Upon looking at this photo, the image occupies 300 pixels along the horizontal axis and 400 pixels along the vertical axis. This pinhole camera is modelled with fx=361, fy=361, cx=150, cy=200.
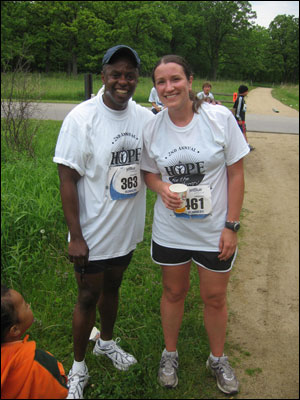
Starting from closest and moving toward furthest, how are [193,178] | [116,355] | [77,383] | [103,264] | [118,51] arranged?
1. [118,51]
2. [193,178]
3. [103,264]
4. [77,383]
5. [116,355]

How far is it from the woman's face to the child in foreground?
1277 millimetres

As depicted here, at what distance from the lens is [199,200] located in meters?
2.08

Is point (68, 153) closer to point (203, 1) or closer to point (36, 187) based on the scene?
point (36, 187)

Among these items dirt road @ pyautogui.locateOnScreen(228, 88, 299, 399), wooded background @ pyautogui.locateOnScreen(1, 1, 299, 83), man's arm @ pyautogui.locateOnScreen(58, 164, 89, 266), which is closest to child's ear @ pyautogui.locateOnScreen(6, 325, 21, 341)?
man's arm @ pyautogui.locateOnScreen(58, 164, 89, 266)

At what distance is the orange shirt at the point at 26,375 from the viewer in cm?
137

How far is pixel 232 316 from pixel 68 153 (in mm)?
2175

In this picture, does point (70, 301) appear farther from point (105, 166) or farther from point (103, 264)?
point (105, 166)

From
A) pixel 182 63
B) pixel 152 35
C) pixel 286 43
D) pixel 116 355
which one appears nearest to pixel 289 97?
pixel 286 43

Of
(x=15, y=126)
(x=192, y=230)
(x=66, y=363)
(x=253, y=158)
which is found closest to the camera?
(x=192, y=230)

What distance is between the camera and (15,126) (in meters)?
6.61

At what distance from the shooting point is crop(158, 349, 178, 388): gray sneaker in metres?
2.41

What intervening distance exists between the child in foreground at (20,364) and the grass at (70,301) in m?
1.02

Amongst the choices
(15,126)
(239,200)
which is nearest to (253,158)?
(15,126)

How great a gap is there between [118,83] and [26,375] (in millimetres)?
1491
